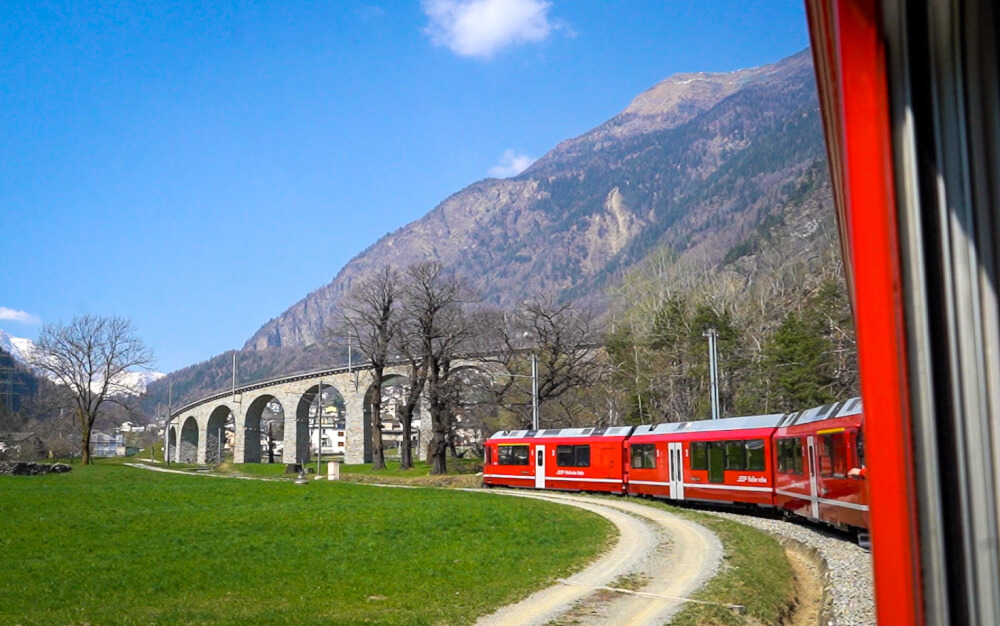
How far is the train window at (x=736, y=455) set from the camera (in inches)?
984

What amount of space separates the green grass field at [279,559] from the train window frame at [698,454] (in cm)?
431

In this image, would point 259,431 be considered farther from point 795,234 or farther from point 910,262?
point 910,262

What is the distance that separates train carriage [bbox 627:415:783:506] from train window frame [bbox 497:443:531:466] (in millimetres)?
7026

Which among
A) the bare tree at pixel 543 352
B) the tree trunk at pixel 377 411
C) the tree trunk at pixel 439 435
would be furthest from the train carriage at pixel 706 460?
the tree trunk at pixel 377 411

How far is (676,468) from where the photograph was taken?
93.2ft

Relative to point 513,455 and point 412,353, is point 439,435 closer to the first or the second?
point 412,353

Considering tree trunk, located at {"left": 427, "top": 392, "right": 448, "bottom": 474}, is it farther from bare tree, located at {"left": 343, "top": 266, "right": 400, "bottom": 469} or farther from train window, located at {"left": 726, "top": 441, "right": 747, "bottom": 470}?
train window, located at {"left": 726, "top": 441, "right": 747, "bottom": 470}

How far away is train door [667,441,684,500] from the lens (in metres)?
28.2

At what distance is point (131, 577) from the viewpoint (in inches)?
516

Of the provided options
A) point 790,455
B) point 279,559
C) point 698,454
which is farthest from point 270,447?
point 279,559

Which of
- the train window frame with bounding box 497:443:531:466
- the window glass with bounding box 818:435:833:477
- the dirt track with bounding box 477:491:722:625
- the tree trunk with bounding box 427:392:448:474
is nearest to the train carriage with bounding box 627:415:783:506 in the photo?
the dirt track with bounding box 477:491:722:625

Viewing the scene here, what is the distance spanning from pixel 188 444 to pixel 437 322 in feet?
257

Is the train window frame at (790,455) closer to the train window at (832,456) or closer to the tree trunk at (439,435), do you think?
the train window at (832,456)

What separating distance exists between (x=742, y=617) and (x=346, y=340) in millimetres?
48149
